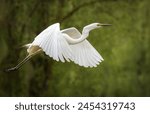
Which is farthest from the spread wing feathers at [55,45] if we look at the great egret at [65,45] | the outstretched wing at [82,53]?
the outstretched wing at [82,53]

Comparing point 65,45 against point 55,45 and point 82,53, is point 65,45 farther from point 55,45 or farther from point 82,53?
A: point 82,53

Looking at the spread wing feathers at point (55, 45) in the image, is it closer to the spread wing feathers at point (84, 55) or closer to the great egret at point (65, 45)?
the great egret at point (65, 45)

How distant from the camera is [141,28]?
2.37 m

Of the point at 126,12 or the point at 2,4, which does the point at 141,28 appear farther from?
the point at 2,4

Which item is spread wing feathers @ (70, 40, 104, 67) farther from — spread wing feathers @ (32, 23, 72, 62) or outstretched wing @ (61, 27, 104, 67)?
spread wing feathers @ (32, 23, 72, 62)

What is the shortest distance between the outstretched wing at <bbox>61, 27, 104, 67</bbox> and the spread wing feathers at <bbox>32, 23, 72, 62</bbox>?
4.5 inches

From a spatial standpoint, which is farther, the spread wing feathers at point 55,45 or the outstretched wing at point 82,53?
the outstretched wing at point 82,53

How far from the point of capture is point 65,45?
1.71 metres

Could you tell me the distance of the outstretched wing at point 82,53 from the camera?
1861mm

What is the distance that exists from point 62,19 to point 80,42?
1.52 ft

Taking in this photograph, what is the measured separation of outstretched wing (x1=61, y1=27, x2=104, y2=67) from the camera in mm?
1861

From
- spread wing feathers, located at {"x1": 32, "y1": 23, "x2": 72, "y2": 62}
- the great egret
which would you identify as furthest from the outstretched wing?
spread wing feathers, located at {"x1": 32, "y1": 23, "x2": 72, "y2": 62}

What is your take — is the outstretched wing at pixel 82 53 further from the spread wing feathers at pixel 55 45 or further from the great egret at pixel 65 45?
the spread wing feathers at pixel 55 45

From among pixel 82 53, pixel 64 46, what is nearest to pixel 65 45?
pixel 64 46
